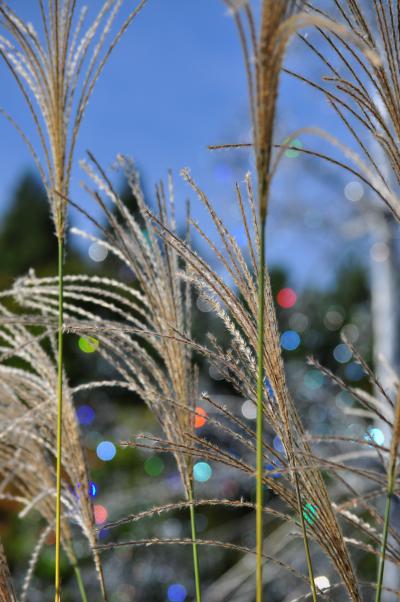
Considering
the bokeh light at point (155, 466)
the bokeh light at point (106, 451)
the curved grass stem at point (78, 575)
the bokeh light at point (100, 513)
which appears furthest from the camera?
the bokeh light at point (155, 466)

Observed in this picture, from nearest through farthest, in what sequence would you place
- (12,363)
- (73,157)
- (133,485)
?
(73,157), (133,485), (12,363)

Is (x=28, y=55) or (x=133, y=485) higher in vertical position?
(x=28, y=55)

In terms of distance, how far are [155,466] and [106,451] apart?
42 cm

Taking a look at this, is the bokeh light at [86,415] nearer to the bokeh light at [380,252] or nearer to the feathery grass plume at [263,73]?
the bokeh light at [380,252]

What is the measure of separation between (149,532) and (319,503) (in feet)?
16.0

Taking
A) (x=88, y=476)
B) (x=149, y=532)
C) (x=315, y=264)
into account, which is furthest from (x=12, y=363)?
(x=88, y=476)

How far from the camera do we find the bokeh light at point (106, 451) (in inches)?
224

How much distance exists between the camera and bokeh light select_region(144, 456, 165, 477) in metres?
5.94

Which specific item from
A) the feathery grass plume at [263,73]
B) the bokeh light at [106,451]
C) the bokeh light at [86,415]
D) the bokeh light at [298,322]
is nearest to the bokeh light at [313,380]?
the bokeh light at [298,322]

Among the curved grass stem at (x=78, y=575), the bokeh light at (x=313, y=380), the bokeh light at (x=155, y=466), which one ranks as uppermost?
the curved grass stem at (x=78, y=575)

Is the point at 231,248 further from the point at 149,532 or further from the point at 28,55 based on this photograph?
the point at 149,532

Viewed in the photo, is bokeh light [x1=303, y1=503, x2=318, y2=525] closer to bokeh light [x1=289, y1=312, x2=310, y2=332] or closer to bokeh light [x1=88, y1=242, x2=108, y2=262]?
bokeh light [x1=289, y1=312, x2=310, y2=332]

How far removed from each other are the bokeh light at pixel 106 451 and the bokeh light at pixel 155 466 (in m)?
0.30

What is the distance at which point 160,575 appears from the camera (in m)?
5.30
